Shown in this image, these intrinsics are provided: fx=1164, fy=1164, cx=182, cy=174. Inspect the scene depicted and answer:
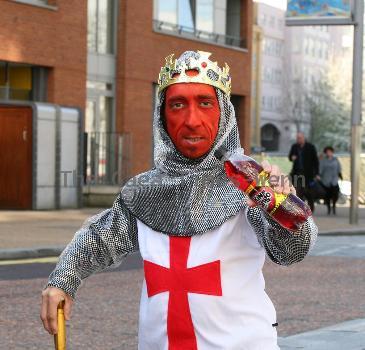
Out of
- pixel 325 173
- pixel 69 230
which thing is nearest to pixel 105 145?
pixel 325 173

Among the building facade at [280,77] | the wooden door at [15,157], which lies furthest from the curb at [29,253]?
the building facade at [280,77]

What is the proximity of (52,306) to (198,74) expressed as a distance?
73 cm

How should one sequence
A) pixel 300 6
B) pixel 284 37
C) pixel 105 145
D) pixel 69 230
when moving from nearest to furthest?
pixel 69 230
pixel 300 6
pixel 105 145
pixel 284 37

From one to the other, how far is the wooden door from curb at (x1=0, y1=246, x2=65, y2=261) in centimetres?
938

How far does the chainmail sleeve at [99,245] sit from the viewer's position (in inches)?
127

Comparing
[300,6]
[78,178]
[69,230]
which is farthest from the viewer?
[78,178]

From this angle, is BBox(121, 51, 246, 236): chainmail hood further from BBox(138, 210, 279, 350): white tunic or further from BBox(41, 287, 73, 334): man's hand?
BBox(41, 287, 73, 334): man's hand

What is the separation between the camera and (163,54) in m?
33.7

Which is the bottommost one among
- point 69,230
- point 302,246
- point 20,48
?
point 69,230

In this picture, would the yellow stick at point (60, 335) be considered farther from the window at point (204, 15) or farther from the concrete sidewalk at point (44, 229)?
the window at point (204, 15)

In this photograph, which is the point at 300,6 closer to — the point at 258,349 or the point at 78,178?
the point at 78,178

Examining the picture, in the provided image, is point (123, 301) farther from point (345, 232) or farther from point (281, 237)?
point (345, 232)

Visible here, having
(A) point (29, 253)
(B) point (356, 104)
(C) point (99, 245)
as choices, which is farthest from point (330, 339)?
(B) point (356, 104)

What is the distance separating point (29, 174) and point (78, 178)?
1522 mm
